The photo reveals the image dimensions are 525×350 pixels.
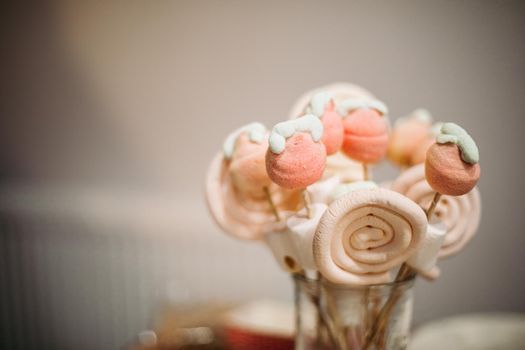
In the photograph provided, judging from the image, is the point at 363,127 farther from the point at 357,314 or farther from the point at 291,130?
the point at 357,314

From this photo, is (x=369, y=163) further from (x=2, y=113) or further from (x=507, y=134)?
(x=2, y=113)

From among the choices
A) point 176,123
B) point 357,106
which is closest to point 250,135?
point 357,106

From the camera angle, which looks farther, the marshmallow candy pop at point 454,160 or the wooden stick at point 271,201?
the wooden stick at point 271,201

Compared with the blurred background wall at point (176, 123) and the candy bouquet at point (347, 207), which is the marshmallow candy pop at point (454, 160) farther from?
the blurred background wall at point (176, 123)

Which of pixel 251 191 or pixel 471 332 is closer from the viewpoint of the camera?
pixel 251 191

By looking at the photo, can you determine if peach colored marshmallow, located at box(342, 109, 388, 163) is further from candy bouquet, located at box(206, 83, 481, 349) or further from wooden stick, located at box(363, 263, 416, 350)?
wooden stick, located at box(363, 263, 416, 350)

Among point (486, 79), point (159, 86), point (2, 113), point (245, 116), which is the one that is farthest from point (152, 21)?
point (486, 79)

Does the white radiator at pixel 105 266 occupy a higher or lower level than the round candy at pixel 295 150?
lower

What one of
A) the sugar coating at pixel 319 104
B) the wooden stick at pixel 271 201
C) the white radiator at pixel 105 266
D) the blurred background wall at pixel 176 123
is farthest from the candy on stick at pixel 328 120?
the white radiator at pixel 105 266
